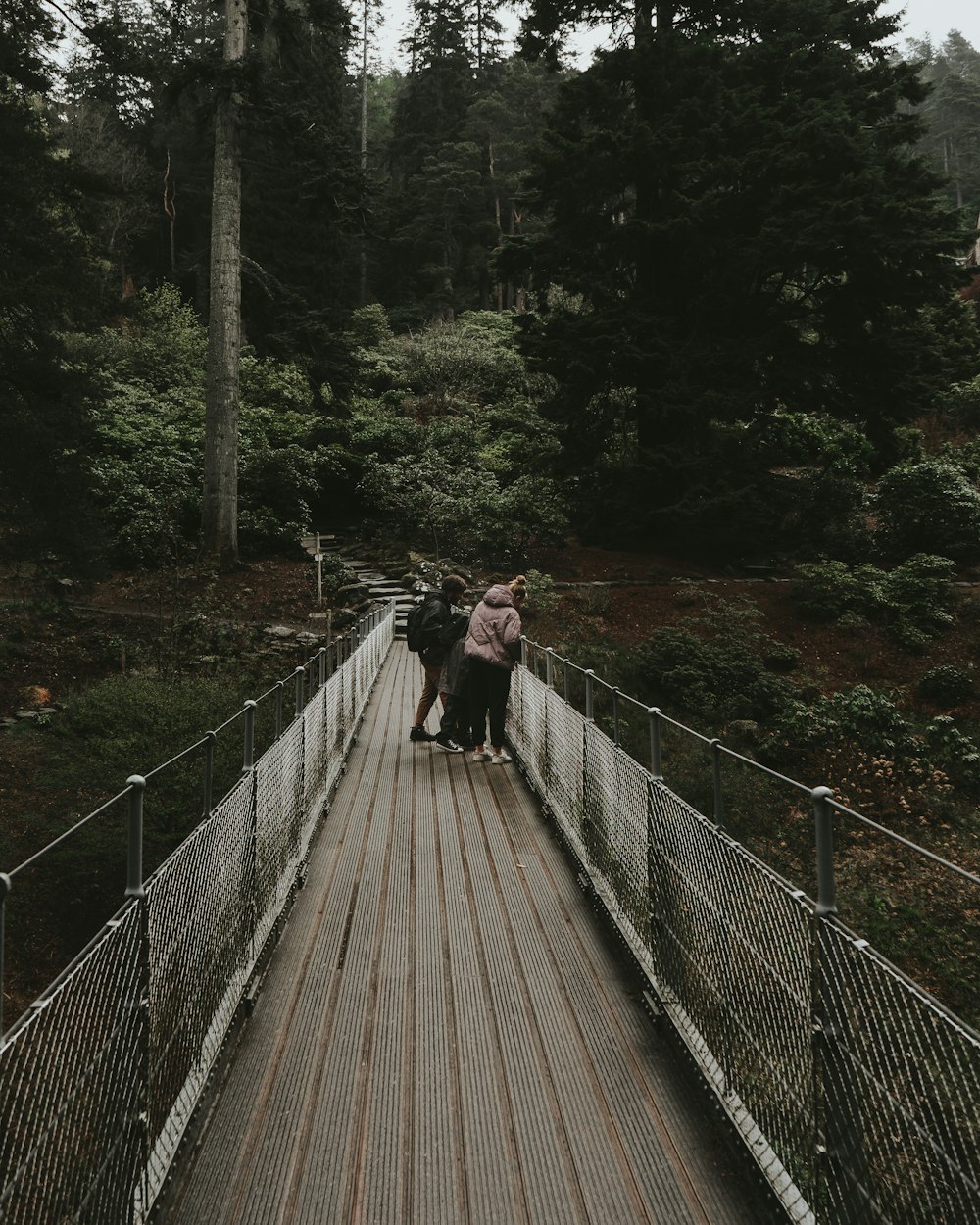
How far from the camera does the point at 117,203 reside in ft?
105

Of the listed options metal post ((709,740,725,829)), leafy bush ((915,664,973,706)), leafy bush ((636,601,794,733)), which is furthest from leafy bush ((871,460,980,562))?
metal post ((709,740,725,829))

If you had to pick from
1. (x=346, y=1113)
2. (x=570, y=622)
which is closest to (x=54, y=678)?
(x=570, y=622)

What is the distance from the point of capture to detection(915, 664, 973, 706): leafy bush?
12508 mm

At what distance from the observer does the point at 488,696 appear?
26.3 ft

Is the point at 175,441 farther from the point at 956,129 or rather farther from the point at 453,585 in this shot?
the point at 956,129

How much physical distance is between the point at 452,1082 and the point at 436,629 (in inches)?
219

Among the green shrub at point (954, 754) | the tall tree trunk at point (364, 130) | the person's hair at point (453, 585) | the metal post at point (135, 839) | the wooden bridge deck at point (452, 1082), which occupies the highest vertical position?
the tall tree trunk at point (364, 130)

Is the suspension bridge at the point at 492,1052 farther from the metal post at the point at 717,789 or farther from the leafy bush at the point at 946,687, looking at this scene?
the leafy bush at the point at 946,687

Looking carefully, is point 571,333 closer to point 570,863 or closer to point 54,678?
point 54,678

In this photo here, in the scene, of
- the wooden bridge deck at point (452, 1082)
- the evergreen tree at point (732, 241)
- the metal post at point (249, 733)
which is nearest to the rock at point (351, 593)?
the evergreen tree at point (732, 241)

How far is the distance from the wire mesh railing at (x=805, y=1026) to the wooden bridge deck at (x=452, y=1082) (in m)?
0.27

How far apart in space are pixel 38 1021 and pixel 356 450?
24026mm

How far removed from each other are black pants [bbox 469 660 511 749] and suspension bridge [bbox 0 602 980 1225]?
267cm

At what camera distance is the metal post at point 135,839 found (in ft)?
7.86
